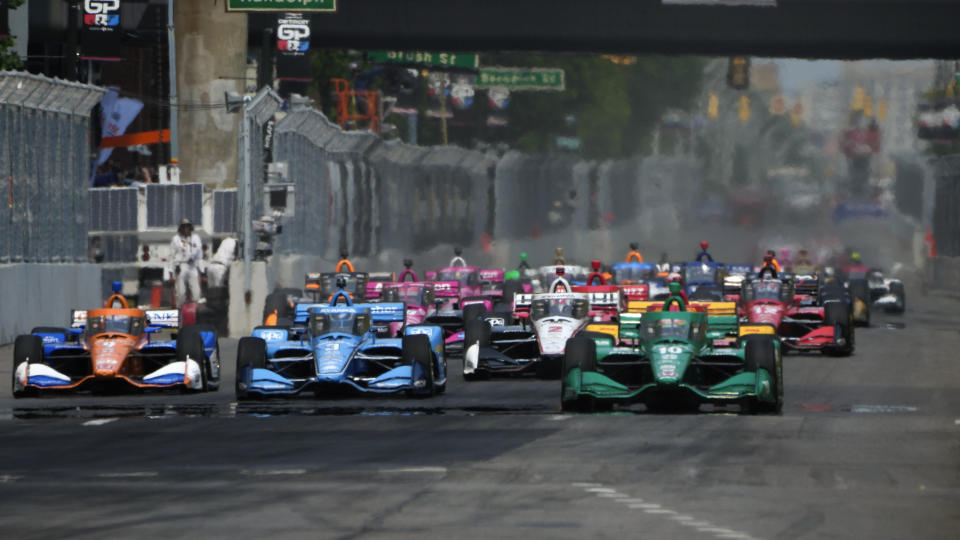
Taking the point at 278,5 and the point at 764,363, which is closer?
the point at 764,363

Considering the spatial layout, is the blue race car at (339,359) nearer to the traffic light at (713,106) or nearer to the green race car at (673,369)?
the green race car at (673,369)

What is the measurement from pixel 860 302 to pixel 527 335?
1588cm

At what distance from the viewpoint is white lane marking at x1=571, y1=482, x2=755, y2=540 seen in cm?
1205

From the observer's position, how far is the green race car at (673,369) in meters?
21.2

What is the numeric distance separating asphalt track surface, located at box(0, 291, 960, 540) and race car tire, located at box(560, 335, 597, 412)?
23cm

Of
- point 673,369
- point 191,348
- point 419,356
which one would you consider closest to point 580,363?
point 673,369

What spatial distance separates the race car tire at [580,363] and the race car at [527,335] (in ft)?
Result: 18.3

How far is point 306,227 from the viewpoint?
49.6 metres

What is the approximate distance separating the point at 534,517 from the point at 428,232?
210 feet

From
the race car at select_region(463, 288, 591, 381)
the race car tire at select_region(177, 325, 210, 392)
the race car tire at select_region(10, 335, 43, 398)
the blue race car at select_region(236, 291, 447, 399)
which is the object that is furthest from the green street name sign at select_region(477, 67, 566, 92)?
the race car tire at select_region(10, 335, 43, 398)

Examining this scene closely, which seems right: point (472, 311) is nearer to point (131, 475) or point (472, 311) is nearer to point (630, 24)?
point (131, 475)

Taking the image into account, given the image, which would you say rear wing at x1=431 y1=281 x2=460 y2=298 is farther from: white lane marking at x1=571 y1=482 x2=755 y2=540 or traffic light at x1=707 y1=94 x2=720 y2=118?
traffic light at x1=707 y1=94 x2=720 y2=118

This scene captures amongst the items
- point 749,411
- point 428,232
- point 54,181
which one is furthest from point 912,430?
point 428,232

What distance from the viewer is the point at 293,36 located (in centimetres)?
4466
